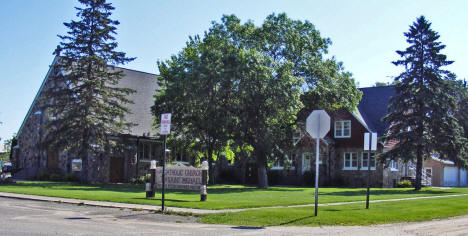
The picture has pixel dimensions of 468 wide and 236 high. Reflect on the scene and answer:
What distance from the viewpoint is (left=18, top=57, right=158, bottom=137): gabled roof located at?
40.0 m

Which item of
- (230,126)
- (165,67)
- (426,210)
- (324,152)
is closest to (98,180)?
(165,67)

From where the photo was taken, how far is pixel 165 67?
117 feet

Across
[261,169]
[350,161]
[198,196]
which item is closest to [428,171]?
[350,161]

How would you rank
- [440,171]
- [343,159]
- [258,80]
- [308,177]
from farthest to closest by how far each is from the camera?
1. [440,171]
2. [343,159]
3. [308,177]
4. [258,80]

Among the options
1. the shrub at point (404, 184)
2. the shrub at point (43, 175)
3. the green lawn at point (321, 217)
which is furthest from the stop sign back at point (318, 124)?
the shrub at point (404, 184)

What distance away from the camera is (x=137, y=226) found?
11766 mm

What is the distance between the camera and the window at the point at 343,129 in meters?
42.3

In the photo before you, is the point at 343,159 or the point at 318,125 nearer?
the point at 318,125

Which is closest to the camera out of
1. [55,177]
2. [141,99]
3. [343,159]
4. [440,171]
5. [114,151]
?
[114,151]

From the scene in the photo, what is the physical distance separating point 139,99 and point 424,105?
22344 millimetres

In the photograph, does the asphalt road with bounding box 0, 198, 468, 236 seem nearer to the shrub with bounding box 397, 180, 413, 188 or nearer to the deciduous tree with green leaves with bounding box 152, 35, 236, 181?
the deciduous tree with green leaves with bounding box 152, 35, 236, 181

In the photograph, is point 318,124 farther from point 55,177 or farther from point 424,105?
point 55,177

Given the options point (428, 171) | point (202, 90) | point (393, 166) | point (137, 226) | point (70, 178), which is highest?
point (202, 90)

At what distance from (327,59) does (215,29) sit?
26.7 feet
